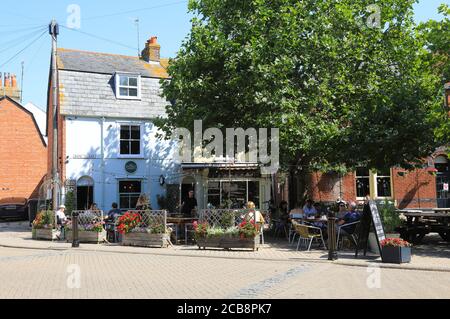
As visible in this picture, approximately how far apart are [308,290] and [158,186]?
771 inches

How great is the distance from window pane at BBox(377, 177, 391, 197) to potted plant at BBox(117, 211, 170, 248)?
55.2ft

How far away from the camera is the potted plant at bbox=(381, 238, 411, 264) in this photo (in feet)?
37.9

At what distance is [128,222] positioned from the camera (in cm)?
1667

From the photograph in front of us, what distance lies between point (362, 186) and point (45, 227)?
696 inches

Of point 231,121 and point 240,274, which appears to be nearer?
point 240,274

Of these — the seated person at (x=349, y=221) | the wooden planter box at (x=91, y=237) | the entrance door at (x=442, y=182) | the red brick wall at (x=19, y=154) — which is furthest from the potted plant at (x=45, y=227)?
the entrance door at (x=442, y=182)

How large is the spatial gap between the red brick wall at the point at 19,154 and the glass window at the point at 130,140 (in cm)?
1447

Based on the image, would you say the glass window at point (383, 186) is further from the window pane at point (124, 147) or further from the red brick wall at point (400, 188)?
the window pane at point (124, 147)

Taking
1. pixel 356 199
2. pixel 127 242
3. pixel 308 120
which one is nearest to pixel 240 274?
pixel 127 242

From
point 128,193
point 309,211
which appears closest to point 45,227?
point 128,193

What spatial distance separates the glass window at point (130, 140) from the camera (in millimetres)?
27031

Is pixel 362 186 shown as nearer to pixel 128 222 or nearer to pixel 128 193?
pixel 128 193

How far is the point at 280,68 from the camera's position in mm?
16734
